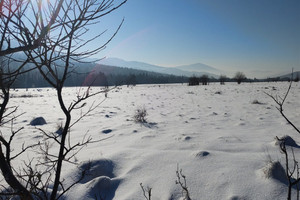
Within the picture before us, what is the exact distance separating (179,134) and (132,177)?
1581 millimetres

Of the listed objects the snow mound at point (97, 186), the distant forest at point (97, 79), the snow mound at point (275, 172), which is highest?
the distant forest at point (97, 79)

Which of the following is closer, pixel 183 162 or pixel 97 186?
pixel 97 186

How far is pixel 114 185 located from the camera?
1.89m

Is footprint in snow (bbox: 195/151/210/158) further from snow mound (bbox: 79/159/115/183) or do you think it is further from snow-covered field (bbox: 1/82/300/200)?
snow mound (bbox: 79/159/115/183)

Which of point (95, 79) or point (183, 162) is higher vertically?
point (95, 79)

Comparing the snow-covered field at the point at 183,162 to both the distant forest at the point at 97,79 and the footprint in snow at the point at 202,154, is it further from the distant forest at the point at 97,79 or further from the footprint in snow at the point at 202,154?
the distant forest at the point at 97,79

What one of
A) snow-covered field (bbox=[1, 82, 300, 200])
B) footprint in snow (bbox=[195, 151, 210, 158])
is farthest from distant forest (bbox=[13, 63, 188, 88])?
footprint in snow (bbox=[195, 151, 210, 158])

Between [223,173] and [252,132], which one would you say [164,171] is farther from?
[252,132]

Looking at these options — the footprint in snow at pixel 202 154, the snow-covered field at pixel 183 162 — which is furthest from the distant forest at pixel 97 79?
the footprint in snow at pixel 202 154

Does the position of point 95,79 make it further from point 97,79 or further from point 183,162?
point 97,79

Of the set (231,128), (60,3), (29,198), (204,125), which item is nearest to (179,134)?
(204,125)

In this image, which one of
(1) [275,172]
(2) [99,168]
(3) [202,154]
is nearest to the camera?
(1) [275,172]

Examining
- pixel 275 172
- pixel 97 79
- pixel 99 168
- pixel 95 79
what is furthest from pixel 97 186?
pixel 97 79

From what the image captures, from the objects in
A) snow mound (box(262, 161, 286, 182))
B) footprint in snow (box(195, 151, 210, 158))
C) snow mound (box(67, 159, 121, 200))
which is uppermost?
snow mound (box(262, 161, 286, 182))
